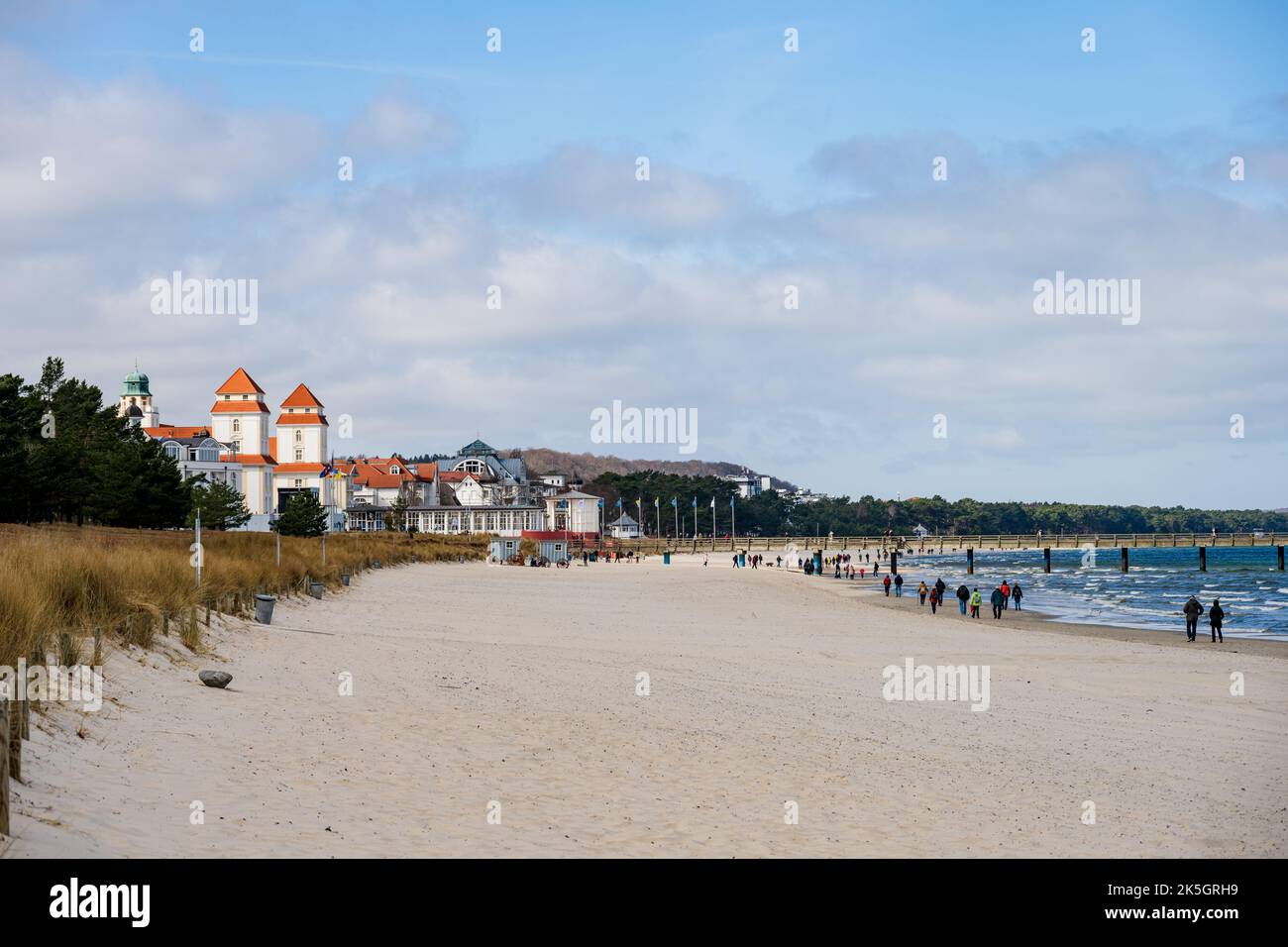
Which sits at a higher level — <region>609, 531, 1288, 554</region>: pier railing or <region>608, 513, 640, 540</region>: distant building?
<region>608, 513, 640, 540</region>: distant building

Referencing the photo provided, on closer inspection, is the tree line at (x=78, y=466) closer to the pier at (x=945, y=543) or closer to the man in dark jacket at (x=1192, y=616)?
the man in dark jacket at (x=1192, y=616)

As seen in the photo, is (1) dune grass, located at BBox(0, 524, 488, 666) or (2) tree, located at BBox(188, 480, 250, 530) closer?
(1) dune grass, located at BBox(0, 524, 488, 666)

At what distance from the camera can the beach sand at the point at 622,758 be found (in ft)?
30.2

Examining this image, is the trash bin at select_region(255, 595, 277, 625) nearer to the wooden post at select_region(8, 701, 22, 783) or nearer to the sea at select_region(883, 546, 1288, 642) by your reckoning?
the wooden post at select_region(8, 701, 22, 783)

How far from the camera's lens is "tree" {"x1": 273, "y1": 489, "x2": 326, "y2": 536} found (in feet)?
265

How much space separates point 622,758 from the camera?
1270cm

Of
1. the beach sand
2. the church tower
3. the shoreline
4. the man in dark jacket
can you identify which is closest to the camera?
the beach sand

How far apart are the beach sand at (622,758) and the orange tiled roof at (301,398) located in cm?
10937

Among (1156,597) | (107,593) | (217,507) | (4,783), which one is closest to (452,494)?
(217,507)

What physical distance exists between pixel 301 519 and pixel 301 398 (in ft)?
169

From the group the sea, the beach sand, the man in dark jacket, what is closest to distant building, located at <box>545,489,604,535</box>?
the sea

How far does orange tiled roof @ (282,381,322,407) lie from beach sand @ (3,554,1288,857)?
109 m
